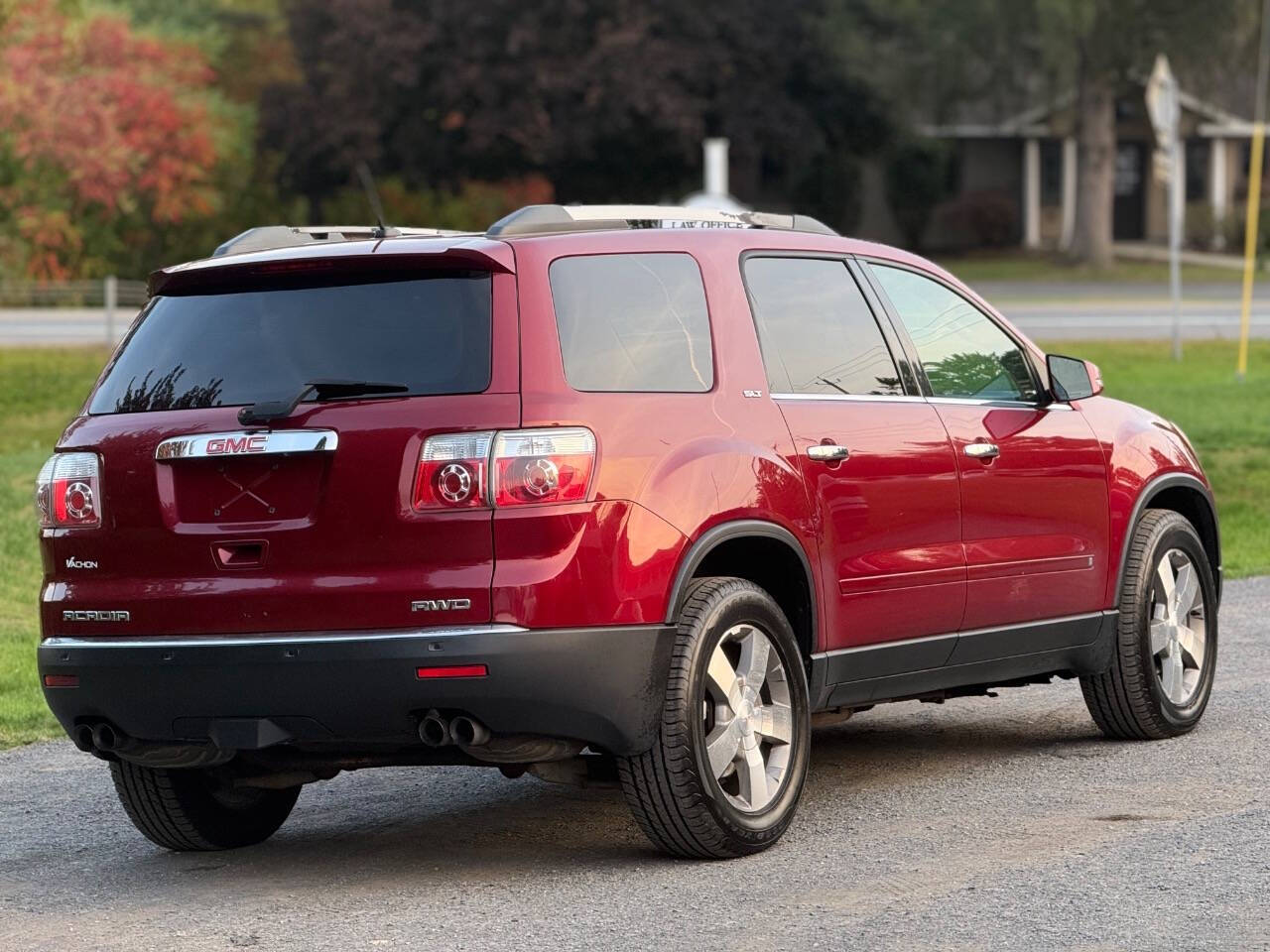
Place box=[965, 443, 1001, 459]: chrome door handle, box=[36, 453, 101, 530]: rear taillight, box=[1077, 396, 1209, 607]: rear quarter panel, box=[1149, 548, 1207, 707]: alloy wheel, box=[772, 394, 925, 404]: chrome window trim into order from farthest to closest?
box=[1149, 548, 1207, 707]: alloy wheel
box=[1077, 396, 1209, 607]: rear quarter panel
box=[965, 443, 1001, 459]: chrome door handle
box=[772, 394, 925, 404]: chrome window trim
box=[36, 453, 101, 530]: rear taillight

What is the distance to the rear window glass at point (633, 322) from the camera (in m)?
6.42

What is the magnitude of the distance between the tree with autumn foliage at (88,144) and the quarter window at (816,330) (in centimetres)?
3381

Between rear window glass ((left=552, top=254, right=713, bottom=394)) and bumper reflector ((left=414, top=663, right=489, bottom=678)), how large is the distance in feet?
2.67

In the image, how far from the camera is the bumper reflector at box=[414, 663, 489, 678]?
19.8ft

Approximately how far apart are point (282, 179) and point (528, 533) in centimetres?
4599

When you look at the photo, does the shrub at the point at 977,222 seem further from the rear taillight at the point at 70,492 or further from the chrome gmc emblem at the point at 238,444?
the chrome gmc emblem at the point at 238,444

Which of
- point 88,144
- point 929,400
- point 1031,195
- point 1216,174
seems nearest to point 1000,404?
point 929,400

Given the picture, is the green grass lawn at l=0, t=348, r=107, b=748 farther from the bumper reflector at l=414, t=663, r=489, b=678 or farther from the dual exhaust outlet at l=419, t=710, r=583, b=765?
the bumper reflector at l=414, t=663, r=489, b=678

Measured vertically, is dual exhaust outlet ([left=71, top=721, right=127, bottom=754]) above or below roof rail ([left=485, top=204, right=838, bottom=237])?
below

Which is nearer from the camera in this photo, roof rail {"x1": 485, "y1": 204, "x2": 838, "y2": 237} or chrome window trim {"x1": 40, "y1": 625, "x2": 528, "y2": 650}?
chrome window trim {"x1": 40, "y1": 625, "x2": 528, "y2": 650}

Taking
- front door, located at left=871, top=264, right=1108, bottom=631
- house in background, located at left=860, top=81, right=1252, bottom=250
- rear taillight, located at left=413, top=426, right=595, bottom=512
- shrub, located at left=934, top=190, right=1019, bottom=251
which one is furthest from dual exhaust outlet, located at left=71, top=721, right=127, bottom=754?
shrub, located at left=934, top=190, right=1019, bottom=251

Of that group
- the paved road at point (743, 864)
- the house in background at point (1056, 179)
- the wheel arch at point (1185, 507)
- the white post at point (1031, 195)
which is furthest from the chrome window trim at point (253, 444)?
the white post at point (1031, 195)

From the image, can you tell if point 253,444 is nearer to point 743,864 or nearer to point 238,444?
point 238,444

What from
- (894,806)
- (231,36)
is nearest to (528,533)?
(894,806)
